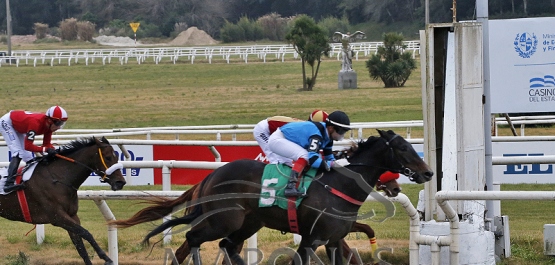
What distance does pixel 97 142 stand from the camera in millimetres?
7008

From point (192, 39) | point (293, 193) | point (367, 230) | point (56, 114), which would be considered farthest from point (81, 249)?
point (192, 39)

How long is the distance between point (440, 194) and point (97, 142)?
9.67 ft

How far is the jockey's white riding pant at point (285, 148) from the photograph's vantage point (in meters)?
5.83

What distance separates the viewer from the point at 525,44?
11594mm

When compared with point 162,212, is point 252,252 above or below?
below

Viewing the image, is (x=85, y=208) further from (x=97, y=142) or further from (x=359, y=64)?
(x=359, y=64)

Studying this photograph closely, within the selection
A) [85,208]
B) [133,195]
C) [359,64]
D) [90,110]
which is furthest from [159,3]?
[133,195]

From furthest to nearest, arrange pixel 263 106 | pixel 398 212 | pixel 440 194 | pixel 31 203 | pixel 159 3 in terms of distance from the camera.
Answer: pixel 159 3 < pixel 263 106 < pixel 398 212 < pixel 31 203 < pixel 440 194

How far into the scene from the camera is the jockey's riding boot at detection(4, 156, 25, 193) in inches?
269

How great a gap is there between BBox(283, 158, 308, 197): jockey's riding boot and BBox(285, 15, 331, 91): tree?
23.7 metres

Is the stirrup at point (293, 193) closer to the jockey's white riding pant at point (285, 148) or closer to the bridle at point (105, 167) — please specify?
the jockey's white riding pant at point (285, 148)

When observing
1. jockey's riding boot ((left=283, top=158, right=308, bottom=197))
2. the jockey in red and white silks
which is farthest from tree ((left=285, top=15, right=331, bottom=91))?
jockey's riding boot ((left=283, top=158, right=308, bottom=197))

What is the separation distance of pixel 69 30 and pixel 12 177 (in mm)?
49388

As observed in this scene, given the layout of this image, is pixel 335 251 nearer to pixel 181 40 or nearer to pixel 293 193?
pixel 293 193
